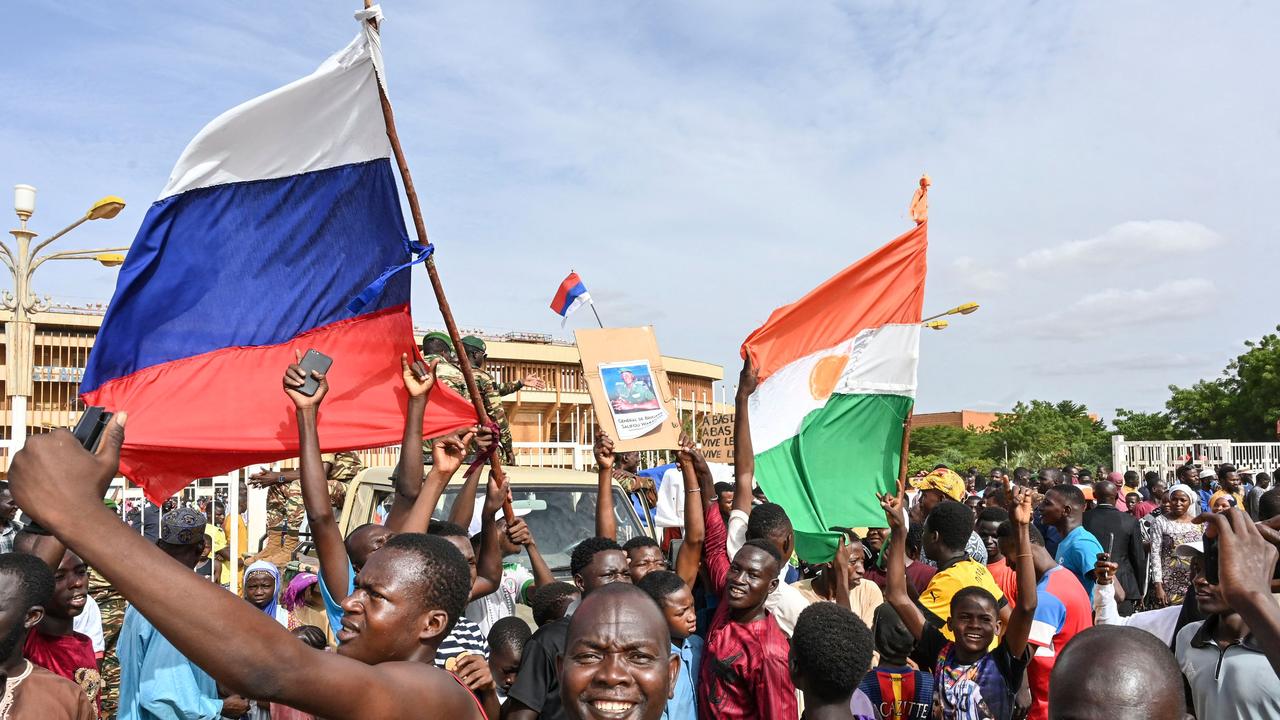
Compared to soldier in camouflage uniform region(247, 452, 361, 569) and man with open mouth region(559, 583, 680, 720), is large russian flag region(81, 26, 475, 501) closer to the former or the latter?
man with open mouth region(559, 583, 680, 720)

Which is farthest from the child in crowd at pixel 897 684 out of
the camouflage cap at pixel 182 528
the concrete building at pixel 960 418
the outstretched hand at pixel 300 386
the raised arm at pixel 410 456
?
the concrete building at pixel 960 418

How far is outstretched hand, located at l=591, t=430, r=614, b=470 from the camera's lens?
557 cm

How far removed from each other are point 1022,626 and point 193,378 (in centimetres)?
399

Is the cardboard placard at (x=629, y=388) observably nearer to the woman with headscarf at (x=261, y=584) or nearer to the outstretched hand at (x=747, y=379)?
the outstretched hand at (x=747, y=379)

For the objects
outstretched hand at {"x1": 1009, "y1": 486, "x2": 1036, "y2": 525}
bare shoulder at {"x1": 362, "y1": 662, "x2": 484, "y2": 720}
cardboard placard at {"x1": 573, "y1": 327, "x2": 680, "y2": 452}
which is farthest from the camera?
cardboard placard at {"x1": 573, "y1": 327, "x2": 680, "y2": 452}

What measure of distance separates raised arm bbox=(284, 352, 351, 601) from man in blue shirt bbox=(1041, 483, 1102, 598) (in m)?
5.38

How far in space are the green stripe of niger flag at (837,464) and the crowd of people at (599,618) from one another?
0.18 meters

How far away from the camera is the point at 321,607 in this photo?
6.28m

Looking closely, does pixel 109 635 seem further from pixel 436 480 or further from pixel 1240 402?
pixel 1240 402

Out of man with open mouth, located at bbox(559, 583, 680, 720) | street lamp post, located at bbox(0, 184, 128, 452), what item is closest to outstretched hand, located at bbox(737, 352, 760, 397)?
man with open mouth, located at bbox(559, 583, 680, 720)

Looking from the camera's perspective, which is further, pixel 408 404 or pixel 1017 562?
pixel 408 404

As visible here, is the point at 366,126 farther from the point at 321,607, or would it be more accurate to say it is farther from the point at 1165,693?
the point at 1165,693

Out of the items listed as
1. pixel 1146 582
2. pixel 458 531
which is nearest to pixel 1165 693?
pixel 458 531

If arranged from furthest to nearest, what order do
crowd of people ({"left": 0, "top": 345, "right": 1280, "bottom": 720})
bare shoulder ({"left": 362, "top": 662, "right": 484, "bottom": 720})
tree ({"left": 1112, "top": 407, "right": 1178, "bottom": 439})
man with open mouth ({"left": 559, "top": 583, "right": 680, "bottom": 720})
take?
tree ({"left": 1112, "top": 407, "right": 1178, "bottom": 439}) → man with open mouth ({"left": 559, "top": 583, "right": 680, "bottom": 720}) → bare shoulder ({"left": 362, "top": 662, "right": 484, "bottom": 720}) → crowd of people ({"left": 0, "top": 345, "right": 1280, "bottom": 720})
